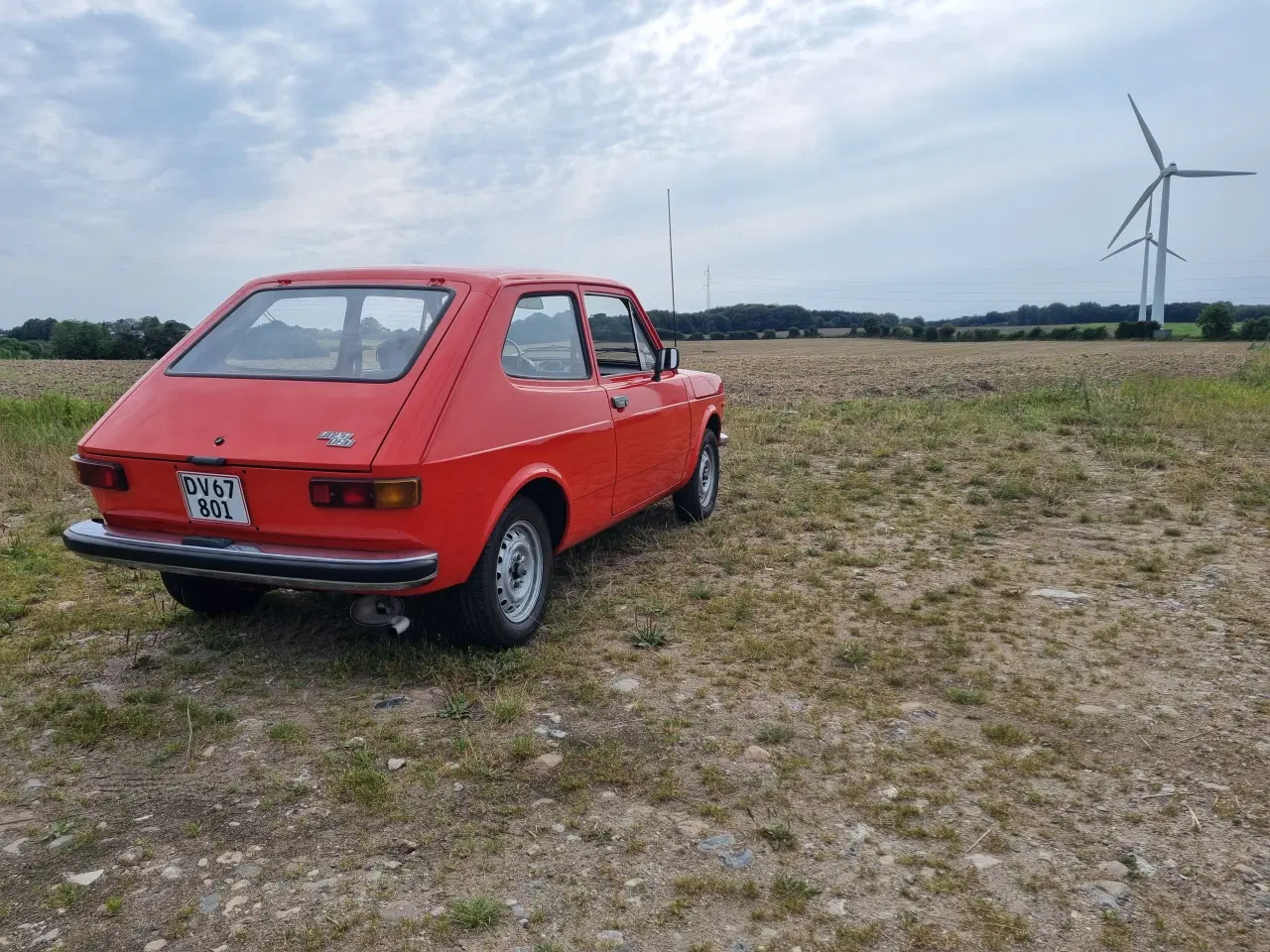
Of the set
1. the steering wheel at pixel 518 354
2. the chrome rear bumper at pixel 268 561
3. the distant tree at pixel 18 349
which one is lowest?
the chrome rear bumper at pixel 268 561

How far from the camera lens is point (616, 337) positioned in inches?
214

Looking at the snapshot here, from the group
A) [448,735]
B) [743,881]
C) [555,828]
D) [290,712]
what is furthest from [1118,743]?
[290,712]

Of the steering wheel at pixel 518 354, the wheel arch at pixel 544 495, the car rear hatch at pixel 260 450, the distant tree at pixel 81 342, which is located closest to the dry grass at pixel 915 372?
the wheel arch at pixel 544 495

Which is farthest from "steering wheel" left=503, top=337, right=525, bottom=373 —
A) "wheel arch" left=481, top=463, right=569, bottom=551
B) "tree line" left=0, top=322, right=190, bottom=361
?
"tree line" left=0, top=322, right=190, bottom=361

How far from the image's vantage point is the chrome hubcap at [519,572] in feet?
13.4

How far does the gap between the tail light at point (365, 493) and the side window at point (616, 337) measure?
1.87 m

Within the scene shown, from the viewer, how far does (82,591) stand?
5.16 meters

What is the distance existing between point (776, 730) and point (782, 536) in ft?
9.74

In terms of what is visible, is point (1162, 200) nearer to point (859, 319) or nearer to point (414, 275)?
point (859, 319)

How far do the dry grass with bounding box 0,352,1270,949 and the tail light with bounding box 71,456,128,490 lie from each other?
83 centimetres

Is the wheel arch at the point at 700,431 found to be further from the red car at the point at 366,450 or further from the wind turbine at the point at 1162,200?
the wind turbine at the point at 1162,200

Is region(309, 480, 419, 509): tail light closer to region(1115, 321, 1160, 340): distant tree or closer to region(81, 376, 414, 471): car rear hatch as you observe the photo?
region(81, 376, 414, 471): car rear hatch

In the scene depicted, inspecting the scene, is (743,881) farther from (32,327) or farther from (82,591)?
(32,327)

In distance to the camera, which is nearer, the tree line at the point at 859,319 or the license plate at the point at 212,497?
the license plate at the point at 212,497
